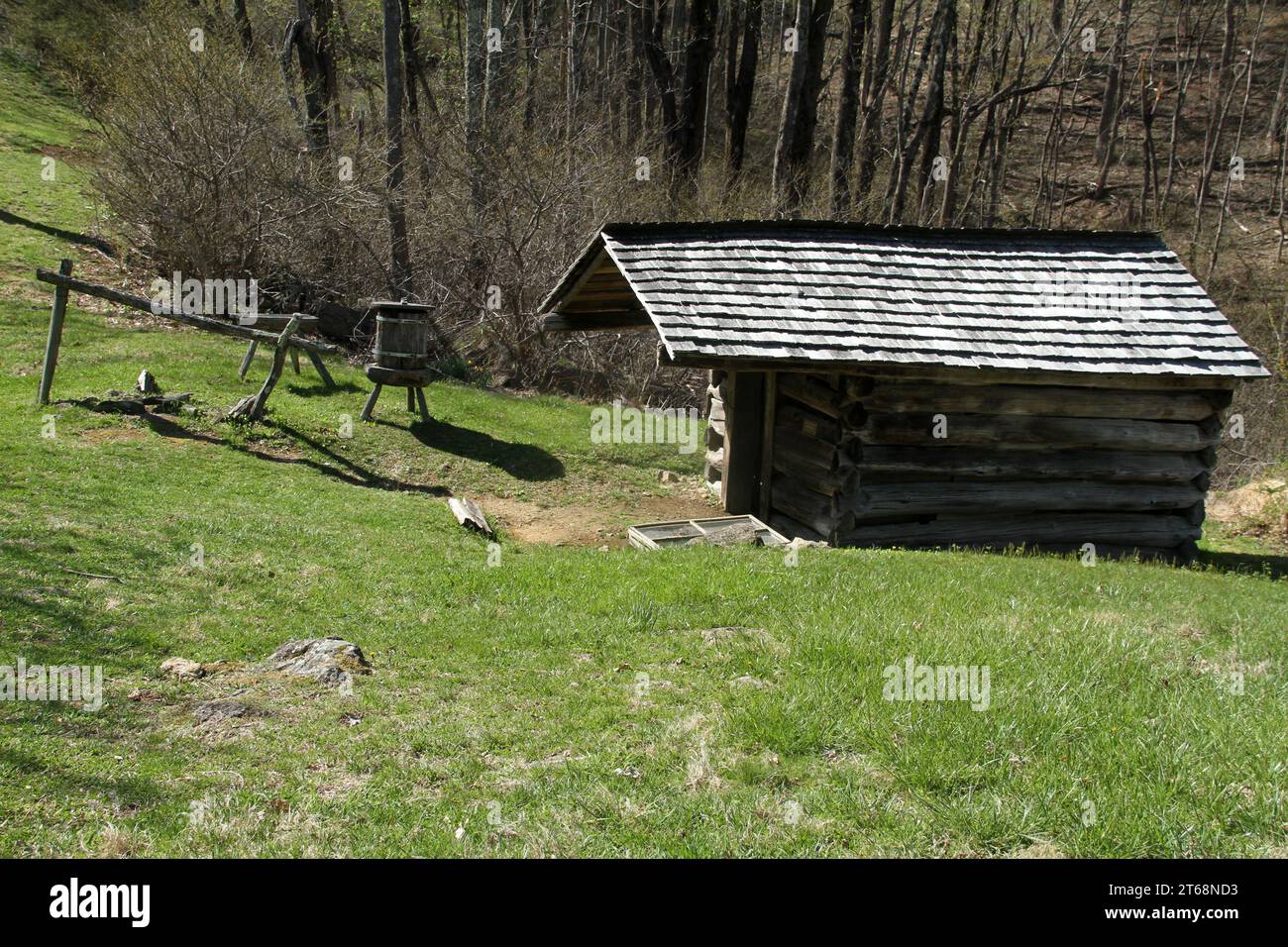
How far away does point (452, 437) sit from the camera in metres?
14.4

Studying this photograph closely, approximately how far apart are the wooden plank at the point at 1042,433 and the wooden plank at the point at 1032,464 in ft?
0.34

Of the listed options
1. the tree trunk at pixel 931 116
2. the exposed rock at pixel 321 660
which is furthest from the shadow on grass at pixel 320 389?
the tree trunk at pixel 931 116

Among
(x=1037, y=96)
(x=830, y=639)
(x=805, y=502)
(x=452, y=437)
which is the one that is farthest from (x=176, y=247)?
(x=1037, y=96)

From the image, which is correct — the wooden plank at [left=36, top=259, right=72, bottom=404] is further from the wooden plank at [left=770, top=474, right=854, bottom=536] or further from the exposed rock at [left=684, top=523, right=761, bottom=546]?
the wooden plank at [left=770, top=474, right=854, bottom=536]

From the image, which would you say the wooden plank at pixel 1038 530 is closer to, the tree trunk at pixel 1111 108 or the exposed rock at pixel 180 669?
the exposed rock at pixel 180 669

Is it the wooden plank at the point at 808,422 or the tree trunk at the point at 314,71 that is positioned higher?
the tree trunk at the point at 314,71

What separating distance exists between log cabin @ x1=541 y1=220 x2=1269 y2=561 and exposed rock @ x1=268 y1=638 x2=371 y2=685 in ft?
16.1

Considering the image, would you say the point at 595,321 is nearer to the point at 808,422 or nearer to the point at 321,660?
the point at 808,422

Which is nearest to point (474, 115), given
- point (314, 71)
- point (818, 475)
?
point (314, 71)

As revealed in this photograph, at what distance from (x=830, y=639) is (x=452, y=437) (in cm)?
921

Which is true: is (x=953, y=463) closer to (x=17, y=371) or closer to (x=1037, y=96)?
(x=17, y=371)

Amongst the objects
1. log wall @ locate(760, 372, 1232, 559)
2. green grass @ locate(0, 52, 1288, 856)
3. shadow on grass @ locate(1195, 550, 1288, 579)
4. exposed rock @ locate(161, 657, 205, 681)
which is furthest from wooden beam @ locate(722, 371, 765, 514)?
exposed rock @ locate(161, 657, 205, 681)

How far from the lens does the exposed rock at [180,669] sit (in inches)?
234

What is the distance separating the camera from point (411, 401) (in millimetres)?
14938
